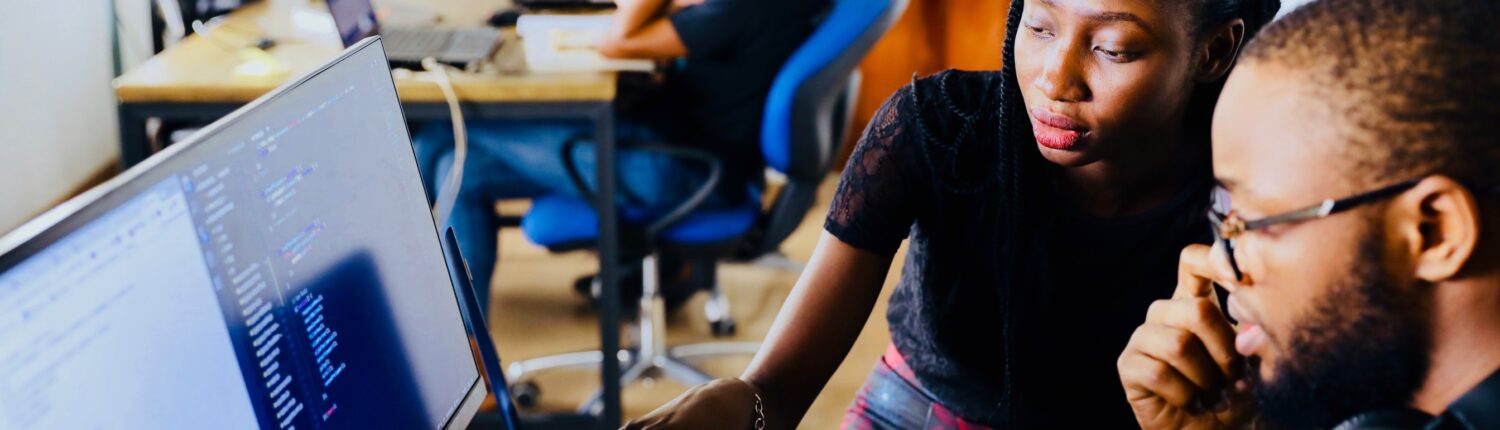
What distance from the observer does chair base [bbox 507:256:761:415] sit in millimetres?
2439

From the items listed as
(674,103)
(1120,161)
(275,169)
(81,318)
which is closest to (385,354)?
(275,169)

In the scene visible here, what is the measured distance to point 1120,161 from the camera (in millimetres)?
1144

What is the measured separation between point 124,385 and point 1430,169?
0.68 meters

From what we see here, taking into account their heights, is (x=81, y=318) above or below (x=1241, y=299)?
above

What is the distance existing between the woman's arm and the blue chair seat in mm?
884

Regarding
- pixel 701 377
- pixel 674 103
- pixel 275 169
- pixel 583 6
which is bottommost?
pixel 701 377

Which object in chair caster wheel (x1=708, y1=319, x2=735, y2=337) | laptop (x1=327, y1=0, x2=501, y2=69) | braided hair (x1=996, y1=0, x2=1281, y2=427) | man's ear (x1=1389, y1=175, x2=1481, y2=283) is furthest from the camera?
chair caster wheel (x1=708, y1=319, x2=735, y2=337)

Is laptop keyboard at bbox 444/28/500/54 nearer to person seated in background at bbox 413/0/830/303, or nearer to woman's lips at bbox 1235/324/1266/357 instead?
person seated in background at bbox 413/0/830/303

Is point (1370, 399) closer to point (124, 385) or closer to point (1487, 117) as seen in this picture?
point (1487, 117)

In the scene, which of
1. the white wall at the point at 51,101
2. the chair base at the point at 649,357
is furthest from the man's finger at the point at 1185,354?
the white wall at the point at 51,101

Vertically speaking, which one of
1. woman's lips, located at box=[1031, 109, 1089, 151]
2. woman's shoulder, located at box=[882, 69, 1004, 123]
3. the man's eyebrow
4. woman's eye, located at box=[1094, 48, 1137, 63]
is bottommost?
woman's lips, located at box=[1031, 109, 1089, 151]

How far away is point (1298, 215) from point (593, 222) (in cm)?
143

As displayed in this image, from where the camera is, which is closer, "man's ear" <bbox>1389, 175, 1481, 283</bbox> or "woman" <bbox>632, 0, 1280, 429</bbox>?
"man's ear" <bbox>1389, 175, 1481, 283</bbox>

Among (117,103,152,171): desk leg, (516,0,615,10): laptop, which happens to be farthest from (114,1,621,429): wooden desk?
(516,0,615,10): laptop
